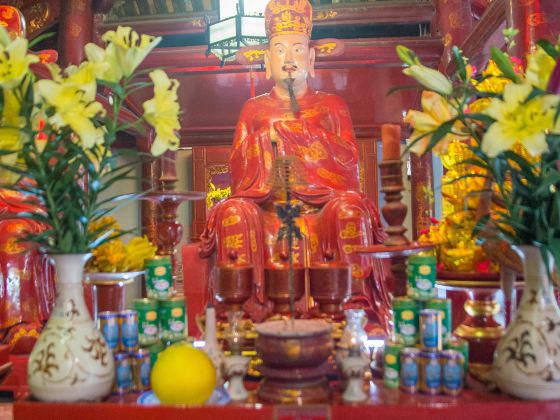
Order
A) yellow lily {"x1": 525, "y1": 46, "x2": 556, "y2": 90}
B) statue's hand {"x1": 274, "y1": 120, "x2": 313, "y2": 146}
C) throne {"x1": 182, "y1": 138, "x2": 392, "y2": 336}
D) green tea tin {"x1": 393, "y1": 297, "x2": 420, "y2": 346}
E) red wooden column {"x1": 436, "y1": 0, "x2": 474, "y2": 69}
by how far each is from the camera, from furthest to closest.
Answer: throne {"x1": 182, "y1": 138, "x2": 392, "y2": 336} → red wooden column {"x1": 436, "y1": 0, "x2": 474, "y2": 69} → statue's hand {"x1": 274, "y1": 120, "x2": 313, "y2": 146} → green tea tin {"x1": 393, "y1": 297, "x2": 420, "y2": 346} → yellow lily {"x1": 525, "y1": 46, "x2": 556, "y2": 90}

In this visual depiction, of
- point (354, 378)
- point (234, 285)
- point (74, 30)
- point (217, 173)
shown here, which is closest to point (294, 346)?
point (354, 378)

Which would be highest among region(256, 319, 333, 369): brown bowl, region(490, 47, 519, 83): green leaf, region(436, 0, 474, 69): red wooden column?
region(436, 0, 474, 69): red wooden column

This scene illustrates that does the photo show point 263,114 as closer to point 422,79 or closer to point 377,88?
point 422,79

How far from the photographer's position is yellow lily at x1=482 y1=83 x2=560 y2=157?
1.12 meters

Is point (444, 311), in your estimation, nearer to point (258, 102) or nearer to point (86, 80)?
point (86, 80)

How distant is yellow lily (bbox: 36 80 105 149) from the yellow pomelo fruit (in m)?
0.50

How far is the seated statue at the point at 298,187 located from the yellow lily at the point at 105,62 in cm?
102

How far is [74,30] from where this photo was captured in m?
5.75

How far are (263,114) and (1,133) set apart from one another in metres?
2.38

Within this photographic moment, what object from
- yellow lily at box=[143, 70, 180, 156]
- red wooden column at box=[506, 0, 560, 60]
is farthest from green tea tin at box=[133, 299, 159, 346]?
red wooden column at box=[506, 0, 560, 60]

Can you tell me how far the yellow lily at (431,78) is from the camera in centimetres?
126

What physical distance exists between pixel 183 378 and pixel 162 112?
61 centimetres

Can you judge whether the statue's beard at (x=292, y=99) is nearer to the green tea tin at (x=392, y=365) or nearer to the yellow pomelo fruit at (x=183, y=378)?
the green tea tin at (x=392, y=365)

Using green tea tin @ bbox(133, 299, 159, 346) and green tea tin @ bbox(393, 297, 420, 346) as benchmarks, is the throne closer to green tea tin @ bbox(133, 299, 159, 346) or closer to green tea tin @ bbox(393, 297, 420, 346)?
green tea tin @ bbox(133, 299, 159, 346)
